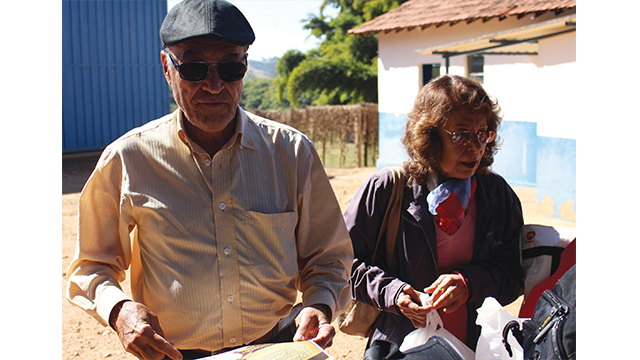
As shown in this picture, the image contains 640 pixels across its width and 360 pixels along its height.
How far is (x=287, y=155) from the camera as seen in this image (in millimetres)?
1980

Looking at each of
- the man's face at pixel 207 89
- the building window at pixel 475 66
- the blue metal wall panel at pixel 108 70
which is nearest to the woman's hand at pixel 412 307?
the man's face at pixel 207 89

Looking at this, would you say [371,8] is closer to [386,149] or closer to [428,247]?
[386,149]

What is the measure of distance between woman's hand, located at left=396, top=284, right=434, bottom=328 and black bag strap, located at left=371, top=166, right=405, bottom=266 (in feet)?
0.66

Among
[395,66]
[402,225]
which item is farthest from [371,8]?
[402,225]

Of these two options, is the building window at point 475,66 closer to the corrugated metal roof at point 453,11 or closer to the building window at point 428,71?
the building window at point 428,71

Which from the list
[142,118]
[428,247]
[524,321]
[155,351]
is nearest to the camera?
[155,351]

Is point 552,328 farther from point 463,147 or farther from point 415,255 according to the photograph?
point 463,147

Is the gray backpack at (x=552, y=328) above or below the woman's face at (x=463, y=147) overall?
A: below

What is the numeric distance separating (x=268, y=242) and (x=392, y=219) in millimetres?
694

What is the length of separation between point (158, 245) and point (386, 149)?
1330 centimetres

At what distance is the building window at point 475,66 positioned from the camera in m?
13.1

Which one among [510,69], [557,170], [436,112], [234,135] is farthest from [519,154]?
[234,135]

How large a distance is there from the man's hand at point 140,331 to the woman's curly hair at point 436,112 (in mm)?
1245

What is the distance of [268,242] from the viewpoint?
188 centimetres
